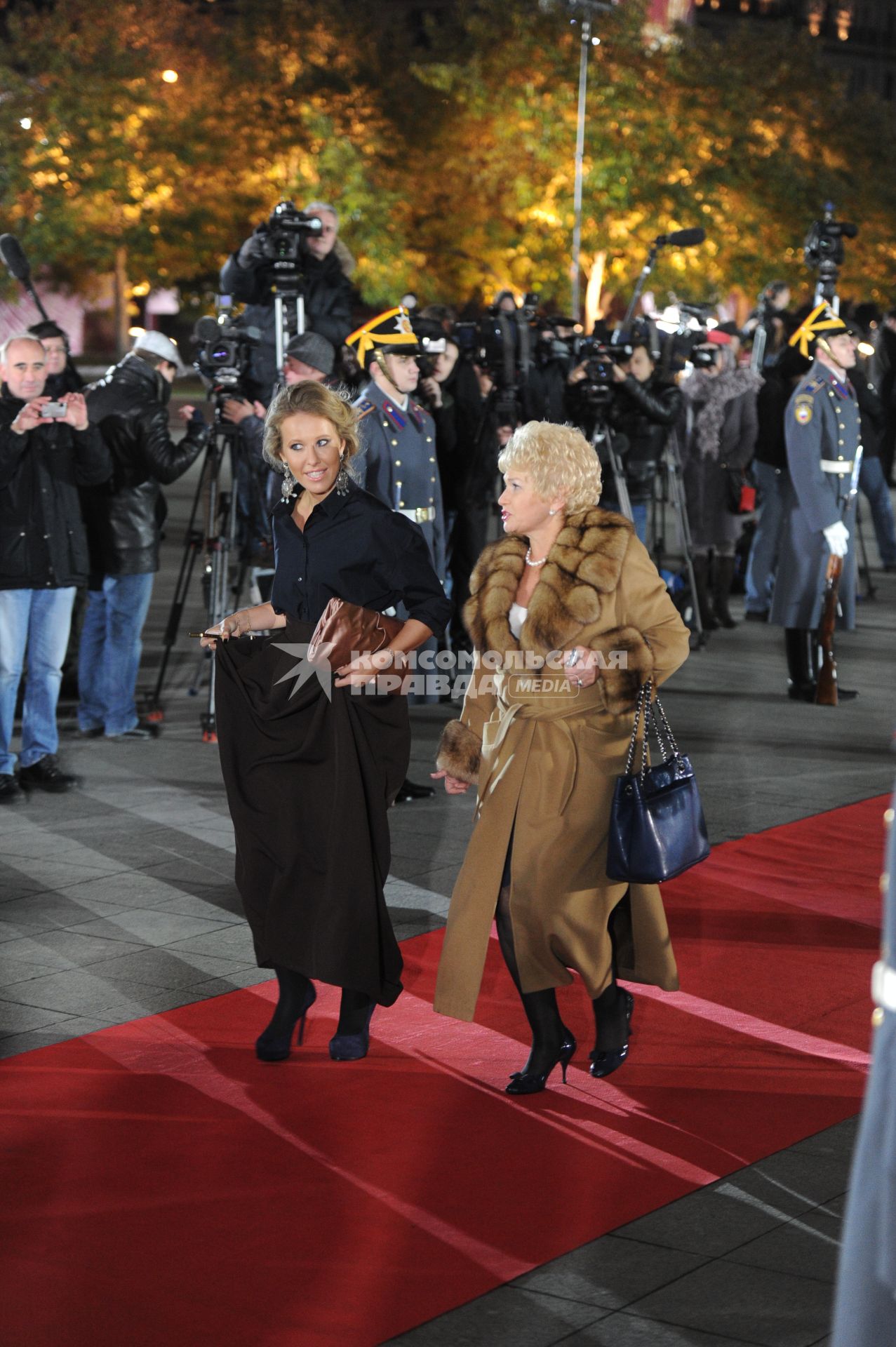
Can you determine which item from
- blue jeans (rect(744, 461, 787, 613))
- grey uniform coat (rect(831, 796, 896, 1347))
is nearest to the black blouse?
grey uniform coat (rect(831, 796, 896, 1347))

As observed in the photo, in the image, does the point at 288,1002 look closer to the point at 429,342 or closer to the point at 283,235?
the point at 283,235

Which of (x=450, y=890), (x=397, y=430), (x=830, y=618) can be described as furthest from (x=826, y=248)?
(x=450, y=890)

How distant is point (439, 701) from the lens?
Result: 11.3 metres

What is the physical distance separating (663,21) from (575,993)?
56619mm

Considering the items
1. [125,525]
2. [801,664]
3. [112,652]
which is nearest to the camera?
[125,525]

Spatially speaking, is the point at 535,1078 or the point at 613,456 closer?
the point at 535,1078

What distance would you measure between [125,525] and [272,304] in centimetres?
204

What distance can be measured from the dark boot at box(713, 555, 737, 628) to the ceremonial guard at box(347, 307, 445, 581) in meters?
5.36

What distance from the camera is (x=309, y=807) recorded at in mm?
5395

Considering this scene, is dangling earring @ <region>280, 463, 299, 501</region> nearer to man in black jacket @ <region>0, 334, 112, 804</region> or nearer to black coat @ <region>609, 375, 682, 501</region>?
man in black jacket @ <region>0, 334, 112, 804</region>

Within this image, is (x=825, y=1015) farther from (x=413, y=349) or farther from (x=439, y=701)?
(x=439, y=701)

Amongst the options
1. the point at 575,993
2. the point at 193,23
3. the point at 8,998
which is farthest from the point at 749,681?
the point at 193,23

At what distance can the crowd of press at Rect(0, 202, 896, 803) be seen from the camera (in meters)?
8.79

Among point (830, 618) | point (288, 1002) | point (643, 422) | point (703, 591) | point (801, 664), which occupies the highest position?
point (643, 422)
